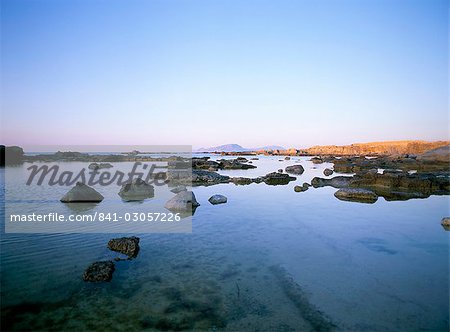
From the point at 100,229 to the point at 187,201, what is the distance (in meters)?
4.38

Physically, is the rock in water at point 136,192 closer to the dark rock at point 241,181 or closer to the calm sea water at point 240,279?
the calm sea water at point 240,279

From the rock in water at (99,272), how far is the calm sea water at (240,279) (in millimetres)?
181

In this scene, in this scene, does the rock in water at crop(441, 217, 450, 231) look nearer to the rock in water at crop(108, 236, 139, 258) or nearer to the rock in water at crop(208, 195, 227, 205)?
the rock in water at crop(208, 195, 227, 205)

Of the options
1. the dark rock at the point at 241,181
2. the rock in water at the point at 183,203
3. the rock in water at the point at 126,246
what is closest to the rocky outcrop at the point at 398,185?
the dark rock at the point at 241,181

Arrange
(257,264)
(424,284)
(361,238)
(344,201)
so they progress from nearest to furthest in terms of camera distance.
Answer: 1. (424,284)
2. (257,264)
3. (361,238)
4. (344,201)

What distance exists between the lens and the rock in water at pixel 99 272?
228 inches

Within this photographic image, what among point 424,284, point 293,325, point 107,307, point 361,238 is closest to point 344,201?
point 361,238

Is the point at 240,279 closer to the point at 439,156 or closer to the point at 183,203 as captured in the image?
the point at 183,203

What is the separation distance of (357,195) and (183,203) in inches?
398

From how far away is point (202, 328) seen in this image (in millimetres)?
4285

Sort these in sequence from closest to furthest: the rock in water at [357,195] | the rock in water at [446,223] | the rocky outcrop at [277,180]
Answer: the rock in water at [446,223] < the rock in water at [357,195] < the rocky outcrop at [277,180]

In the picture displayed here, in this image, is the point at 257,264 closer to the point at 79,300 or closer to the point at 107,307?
the point at 107,307
